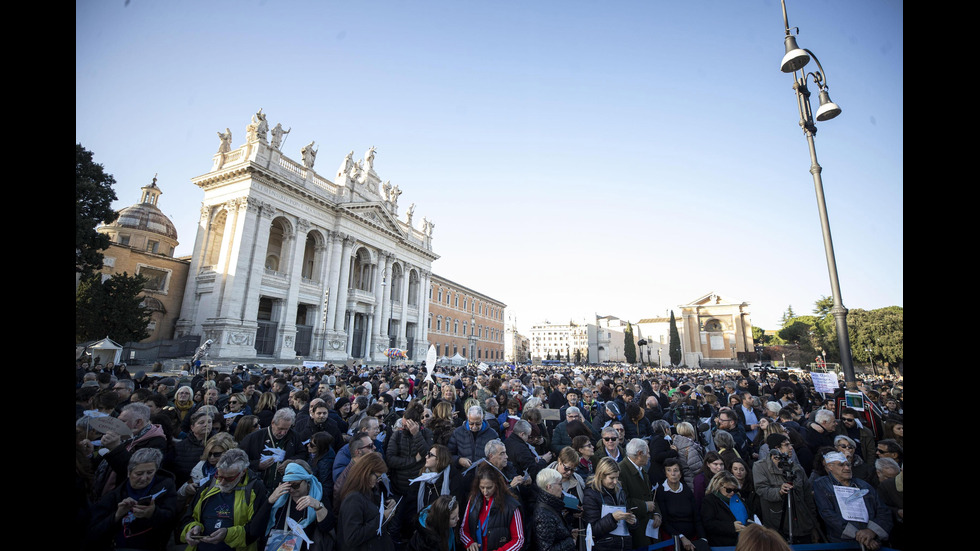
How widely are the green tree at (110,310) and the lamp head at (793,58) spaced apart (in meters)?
28.9

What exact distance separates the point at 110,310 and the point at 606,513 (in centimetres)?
2724

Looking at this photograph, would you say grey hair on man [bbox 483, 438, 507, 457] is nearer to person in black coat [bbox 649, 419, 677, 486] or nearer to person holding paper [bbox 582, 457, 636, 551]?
person holding paper [bbox 582, 457, 636, 551]

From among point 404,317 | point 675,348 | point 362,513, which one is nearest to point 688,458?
point 362,513

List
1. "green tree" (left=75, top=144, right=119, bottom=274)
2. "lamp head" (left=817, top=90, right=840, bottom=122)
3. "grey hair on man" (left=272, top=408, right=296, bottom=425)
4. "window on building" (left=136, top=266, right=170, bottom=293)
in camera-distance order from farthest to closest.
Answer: "window on building" (left=136, top=266, right=170, bottom=293) < "green tree" (left=75, top=144, right=119, bottom=274) < "lamp head" (left=817, top=90, right=840, bottom=122) < "grey hair on man" (left=272, top=408, right=296, bottom=425)

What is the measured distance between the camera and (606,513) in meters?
3.51

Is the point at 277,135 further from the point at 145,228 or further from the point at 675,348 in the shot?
the point at 675,348

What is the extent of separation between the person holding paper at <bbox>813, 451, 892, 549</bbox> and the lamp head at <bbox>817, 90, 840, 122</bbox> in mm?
5915

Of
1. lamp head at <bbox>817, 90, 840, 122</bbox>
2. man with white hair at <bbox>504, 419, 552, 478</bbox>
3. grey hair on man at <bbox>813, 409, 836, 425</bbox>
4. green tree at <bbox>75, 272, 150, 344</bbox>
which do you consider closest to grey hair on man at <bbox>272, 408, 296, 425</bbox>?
man with white hair at <bbox>504, 419, 552, 478</bbox>

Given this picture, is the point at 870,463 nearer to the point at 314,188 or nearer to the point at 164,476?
the point at 164,476

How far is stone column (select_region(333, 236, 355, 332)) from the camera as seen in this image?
3191cm

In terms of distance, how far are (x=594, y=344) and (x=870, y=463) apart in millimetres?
76502

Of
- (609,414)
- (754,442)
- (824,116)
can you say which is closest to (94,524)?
(609,414)

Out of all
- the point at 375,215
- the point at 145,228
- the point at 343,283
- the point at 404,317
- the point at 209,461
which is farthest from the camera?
the point at 404,317

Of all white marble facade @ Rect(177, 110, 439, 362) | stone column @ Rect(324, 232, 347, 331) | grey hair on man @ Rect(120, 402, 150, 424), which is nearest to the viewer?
grey hair on man @ Rect(120, 402, 150, 424)
